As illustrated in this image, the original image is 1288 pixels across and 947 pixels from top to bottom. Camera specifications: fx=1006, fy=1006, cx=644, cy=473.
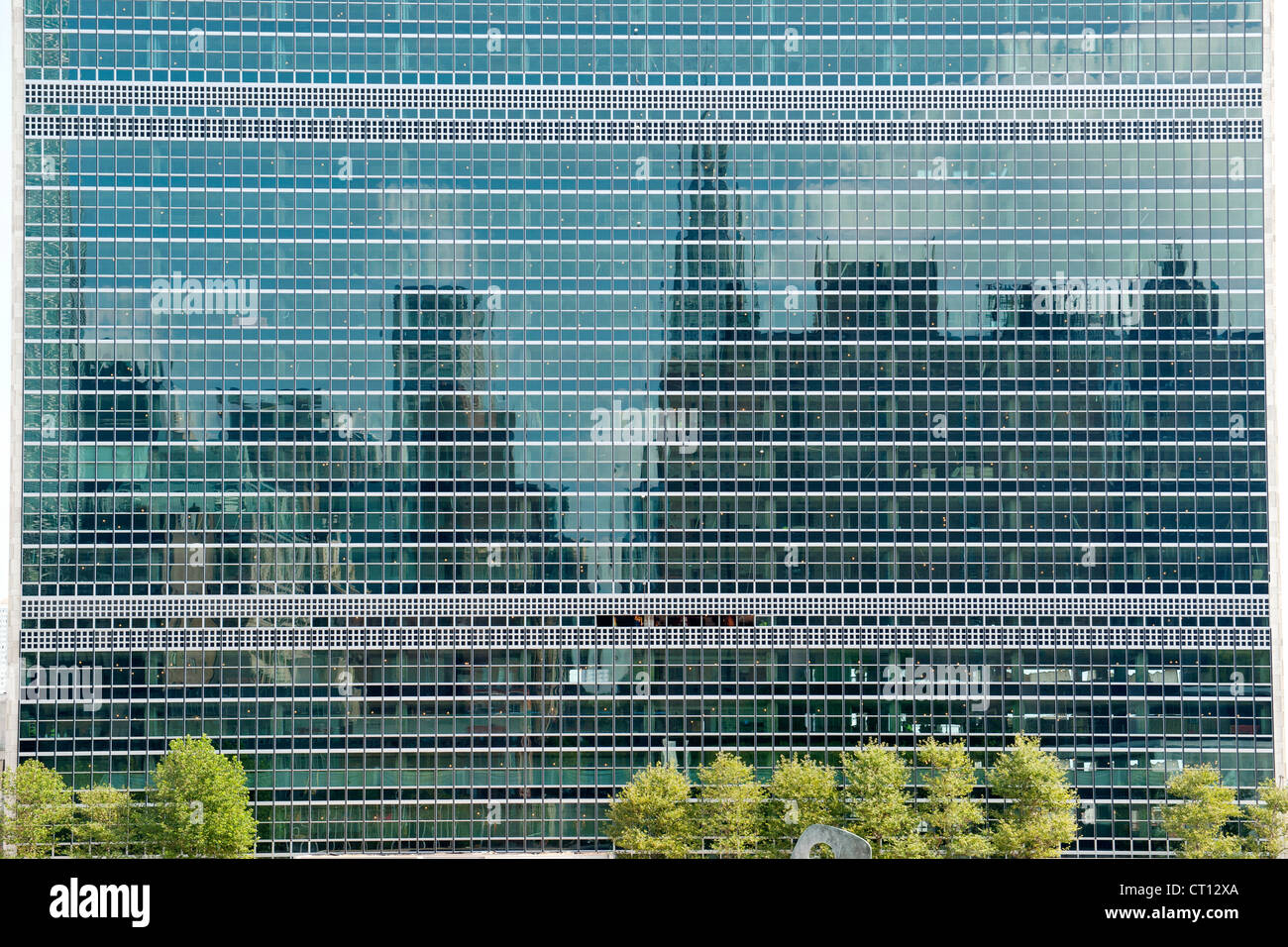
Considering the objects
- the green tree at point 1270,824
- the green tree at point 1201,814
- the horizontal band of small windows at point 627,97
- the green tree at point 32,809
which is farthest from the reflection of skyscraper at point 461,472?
the green tree at point 1270,824

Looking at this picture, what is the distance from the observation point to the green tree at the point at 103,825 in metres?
64.0

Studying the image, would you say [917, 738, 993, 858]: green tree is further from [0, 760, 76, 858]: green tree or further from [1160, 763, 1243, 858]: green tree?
[0, 760, 76, 858]: green tree

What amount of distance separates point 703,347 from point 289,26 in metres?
37.4

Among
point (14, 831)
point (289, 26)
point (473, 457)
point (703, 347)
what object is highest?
point (289, 26)

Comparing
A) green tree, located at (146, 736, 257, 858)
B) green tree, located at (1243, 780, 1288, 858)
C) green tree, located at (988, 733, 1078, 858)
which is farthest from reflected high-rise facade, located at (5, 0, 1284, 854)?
green tree, located at (988, 733, 1078, 858)

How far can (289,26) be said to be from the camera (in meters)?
71.8

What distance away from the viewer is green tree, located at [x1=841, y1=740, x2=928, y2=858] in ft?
190

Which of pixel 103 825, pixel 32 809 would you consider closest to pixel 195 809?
pixel 103 825

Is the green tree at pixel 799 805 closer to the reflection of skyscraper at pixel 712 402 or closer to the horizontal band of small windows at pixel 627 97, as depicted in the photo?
the reflection of skyscraper at pixel 712 402

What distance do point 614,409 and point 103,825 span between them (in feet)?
140

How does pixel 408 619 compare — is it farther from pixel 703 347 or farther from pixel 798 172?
pixel 798 172

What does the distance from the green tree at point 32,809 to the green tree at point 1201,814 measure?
228ft
